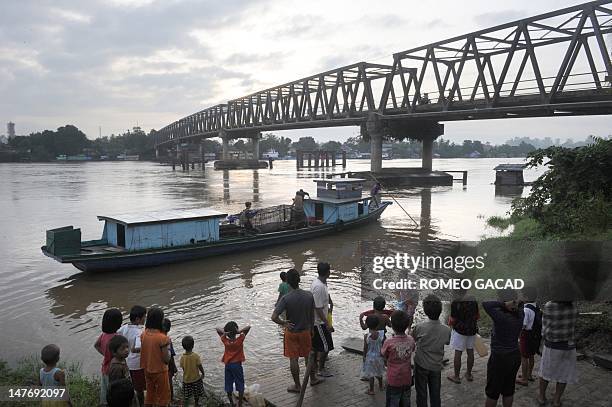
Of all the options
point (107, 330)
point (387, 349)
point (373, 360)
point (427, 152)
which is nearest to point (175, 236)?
point (107, 330)

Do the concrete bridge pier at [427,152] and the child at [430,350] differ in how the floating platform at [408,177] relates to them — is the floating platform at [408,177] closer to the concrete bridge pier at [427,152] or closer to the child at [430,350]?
the concrete bridge pier at [427,152]

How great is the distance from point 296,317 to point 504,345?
246cm

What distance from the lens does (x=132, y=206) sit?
3453 centimetres

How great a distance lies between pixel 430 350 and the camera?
16.9 feet

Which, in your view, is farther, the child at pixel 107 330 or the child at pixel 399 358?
the child at pixel 107 330

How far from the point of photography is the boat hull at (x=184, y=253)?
14.6 metres

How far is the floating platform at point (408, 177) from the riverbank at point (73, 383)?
3967cm

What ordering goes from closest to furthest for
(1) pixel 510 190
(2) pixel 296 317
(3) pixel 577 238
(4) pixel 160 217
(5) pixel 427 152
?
(2) pixel 296 317 → (3) pixel 577 238 → (4) pixel 160 217 → (1) pixel 510 190 → (5) pixel 427 152

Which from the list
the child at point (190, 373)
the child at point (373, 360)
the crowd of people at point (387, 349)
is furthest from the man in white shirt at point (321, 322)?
the child at point (190, 373)

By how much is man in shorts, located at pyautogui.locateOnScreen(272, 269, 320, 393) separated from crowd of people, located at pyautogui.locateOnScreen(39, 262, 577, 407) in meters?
0.01

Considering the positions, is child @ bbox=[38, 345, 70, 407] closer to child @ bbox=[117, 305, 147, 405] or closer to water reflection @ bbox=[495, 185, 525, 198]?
child @ bbox=[117, 305, 147, 405]

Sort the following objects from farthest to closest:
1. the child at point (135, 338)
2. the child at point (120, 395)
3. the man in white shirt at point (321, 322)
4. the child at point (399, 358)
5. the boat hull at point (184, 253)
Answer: the boat hull at point (184, 253) < the man in white shirt at point (321, 322) < the child at point (135, 338) < the child at point (399, 358) < the child at point (120, 395)

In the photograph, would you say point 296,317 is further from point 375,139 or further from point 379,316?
point 375,139

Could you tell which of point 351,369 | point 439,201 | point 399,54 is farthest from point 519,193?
point 351,369
